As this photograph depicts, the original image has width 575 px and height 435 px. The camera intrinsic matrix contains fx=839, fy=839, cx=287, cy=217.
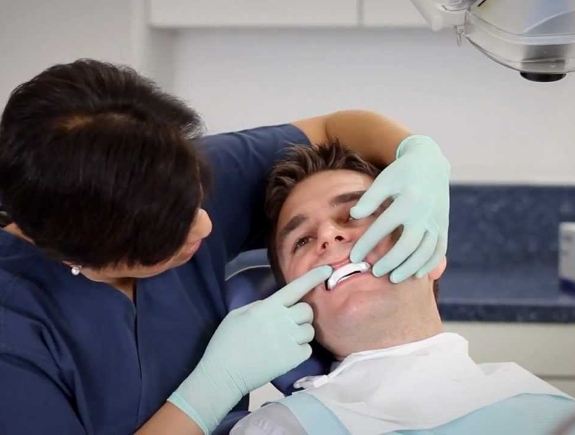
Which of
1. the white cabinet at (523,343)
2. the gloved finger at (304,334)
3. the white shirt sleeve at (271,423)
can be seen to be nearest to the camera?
the white shirt sleeve at (271,423)

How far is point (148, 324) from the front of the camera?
1.29 m

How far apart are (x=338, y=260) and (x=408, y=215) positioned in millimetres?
150

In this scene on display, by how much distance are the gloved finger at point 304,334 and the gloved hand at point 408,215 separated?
0.13 m

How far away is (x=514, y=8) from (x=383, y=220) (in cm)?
57

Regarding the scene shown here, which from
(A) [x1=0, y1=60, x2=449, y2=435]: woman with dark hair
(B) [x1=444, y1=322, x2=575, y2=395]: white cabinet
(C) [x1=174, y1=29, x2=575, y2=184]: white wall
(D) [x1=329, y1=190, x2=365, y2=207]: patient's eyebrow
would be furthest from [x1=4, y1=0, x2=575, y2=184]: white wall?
(D) [x1=329, y1=190, x2=365, y2=207]: patient's eyebrow

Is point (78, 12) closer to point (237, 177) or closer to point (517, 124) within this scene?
point (237, 177)

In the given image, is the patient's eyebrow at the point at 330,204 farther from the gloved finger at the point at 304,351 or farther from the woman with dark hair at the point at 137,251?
the gloved finger at the point at 304,351

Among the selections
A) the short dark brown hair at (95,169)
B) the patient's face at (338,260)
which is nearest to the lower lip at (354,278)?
the patient's face at (338,260)

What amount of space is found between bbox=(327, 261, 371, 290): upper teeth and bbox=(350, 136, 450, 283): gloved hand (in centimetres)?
2

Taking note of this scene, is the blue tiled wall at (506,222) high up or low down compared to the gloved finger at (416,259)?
down

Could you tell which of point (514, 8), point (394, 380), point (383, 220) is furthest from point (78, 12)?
point (514, 8)

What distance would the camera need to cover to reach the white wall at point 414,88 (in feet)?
7.48

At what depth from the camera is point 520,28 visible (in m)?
0.78

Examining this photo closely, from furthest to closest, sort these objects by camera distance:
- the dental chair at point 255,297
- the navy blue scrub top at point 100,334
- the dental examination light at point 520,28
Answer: the dental chair at point 255,297, the navy blue scrub top at point 100,334, the dental examination light at point 520,28
